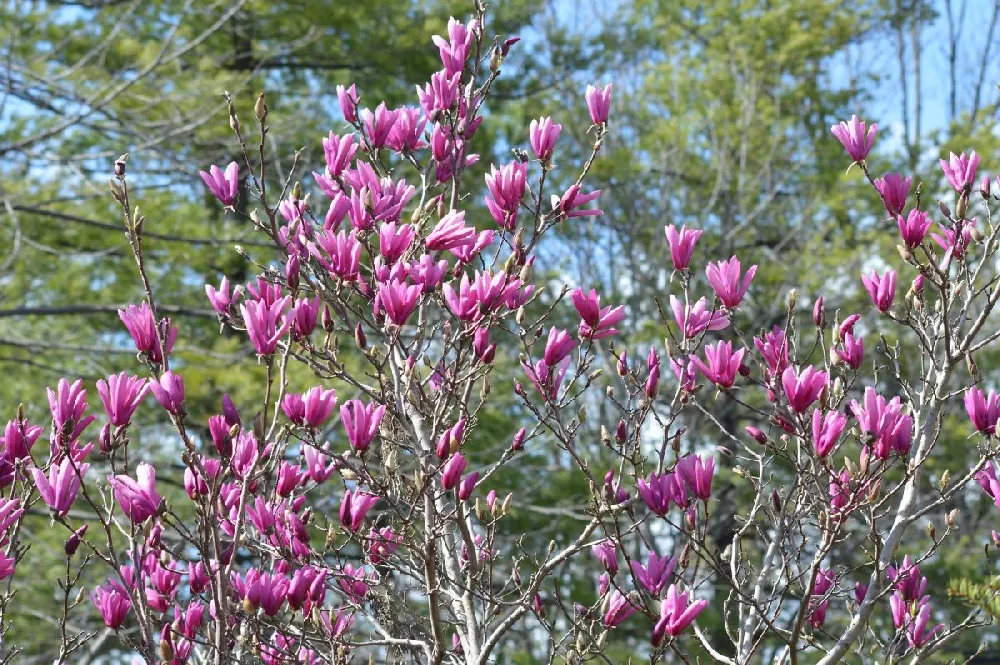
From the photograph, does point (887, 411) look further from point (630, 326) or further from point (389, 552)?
point (630, 326)

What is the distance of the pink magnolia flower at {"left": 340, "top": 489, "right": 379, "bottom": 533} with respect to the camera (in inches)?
88.9

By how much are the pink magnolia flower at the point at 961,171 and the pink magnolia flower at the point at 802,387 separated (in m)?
0.83

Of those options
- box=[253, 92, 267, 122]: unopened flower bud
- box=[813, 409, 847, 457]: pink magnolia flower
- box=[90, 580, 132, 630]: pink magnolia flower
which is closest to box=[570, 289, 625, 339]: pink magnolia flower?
box=[813, 409, 847, 457]: pink magnolia flower

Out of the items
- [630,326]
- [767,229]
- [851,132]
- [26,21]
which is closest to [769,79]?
[767,229]

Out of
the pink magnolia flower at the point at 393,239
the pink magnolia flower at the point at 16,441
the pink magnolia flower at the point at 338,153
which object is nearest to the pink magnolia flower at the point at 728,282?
the pink magnolia flower at the point at 393,239

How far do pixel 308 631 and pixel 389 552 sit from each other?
0.93 feet

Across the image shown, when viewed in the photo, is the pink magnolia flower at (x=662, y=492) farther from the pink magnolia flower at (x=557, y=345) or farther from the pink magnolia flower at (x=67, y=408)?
the pink magnolia flower at (x=67, y=408)

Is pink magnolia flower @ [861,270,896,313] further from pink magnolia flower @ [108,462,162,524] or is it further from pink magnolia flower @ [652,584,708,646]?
pink magnolia flower @ [108,462,162,524]

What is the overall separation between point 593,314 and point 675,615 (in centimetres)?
71

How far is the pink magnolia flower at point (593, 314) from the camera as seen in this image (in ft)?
7.29

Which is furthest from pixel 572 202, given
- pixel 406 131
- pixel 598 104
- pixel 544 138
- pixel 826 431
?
pixel 826 431

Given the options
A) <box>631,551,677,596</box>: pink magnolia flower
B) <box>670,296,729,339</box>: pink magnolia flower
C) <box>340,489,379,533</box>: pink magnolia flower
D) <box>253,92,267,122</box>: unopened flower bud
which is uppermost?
<box>253,92,267,122</box>: unopened flower bud

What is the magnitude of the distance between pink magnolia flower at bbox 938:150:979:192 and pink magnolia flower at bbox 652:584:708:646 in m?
1.32

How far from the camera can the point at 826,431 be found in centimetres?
196
